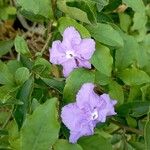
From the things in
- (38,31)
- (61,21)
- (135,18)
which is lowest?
(38,31)

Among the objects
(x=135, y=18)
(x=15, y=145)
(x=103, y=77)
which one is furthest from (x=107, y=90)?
(x=135, y=18)

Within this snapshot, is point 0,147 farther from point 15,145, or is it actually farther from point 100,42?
point 100,42

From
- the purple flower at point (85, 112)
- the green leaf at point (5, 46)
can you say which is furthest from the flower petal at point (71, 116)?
the green leaf at point (5, 46)

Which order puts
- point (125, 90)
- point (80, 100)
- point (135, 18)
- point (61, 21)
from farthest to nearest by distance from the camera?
point (135, 18) → point (125, 90) → point (61, 21) → point (80, 100)

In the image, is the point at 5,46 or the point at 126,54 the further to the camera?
the point at 5,46

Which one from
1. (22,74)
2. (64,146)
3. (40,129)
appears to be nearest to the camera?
(40,129)

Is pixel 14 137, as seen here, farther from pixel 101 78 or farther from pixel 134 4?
pixel 134 4

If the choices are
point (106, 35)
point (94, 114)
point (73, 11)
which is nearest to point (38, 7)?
point (73, 11)
